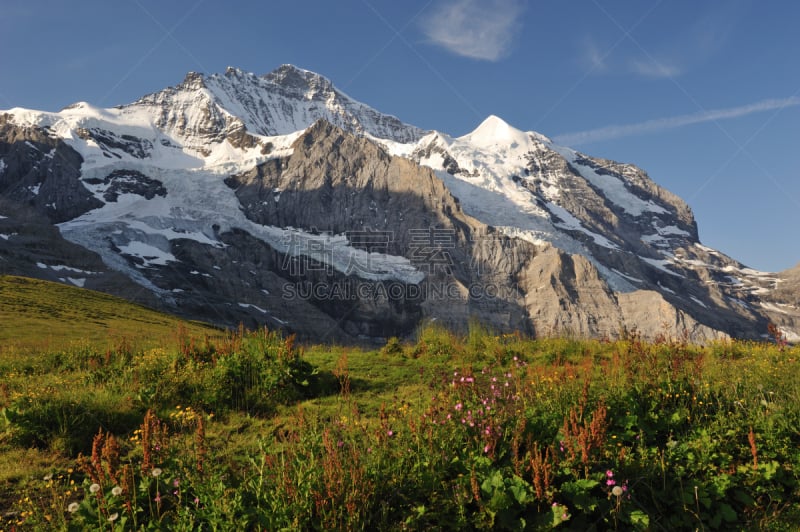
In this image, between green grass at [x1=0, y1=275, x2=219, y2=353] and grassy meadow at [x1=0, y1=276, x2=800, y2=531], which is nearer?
grassy meadow at [x1=0, y1=276, x2=800, y2=531]

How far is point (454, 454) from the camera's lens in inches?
228

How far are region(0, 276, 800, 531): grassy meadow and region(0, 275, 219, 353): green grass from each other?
4.53 meters

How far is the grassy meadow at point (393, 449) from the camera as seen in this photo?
484 cm

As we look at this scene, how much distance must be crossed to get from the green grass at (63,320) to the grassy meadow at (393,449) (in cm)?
453

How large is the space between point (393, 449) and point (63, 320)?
80.4 feet

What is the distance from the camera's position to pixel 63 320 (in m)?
23.8

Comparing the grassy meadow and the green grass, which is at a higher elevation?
the green grass

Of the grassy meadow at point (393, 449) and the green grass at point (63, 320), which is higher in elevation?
the green grass at point (63, 320)

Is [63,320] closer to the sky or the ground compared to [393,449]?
closer to the sky

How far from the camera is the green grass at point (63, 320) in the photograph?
15.7 m

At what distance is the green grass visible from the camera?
51.5 ft

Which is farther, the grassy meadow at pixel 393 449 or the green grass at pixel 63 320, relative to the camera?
the green grass at pixel 63 320

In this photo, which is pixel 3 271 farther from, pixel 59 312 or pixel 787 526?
pixel 787 526

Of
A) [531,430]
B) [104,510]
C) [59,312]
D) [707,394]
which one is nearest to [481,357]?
[707,394]
